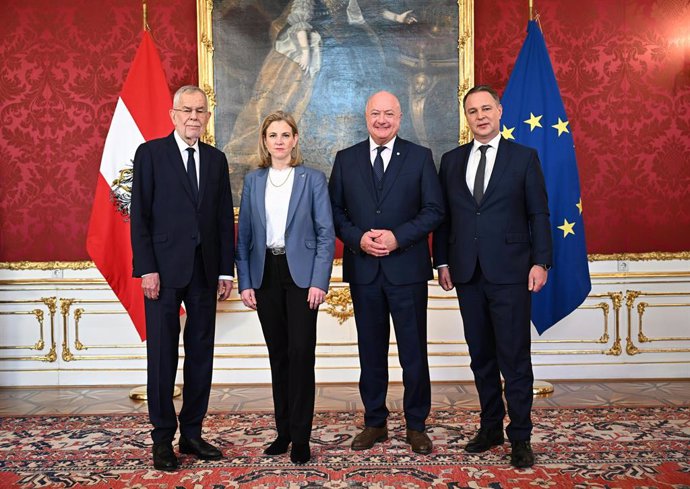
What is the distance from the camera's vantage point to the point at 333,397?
14.1 feet

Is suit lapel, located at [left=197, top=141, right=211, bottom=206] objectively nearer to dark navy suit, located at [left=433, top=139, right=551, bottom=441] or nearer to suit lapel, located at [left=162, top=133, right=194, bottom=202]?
suit lapel, located at [left=162, top=133, right=194, bottom=202]

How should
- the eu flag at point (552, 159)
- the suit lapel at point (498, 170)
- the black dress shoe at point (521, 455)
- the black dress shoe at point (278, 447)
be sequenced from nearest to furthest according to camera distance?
the black dress shoe at point (521, 455)
the suit lapel at point (498, 170)
the black dress shoe at point (278, 447)
the eu flag at point (552, 159)

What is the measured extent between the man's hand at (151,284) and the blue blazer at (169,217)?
0.07 feet

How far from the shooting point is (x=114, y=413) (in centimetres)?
395

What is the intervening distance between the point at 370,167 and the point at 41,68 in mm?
2934

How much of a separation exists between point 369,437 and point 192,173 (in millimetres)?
1556

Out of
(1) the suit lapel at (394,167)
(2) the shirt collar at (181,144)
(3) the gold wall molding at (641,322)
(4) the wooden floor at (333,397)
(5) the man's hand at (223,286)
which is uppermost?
(2) the shirt collar at (181,144)

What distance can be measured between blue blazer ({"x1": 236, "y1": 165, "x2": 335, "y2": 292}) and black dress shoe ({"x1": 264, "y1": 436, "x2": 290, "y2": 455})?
30.5 inches

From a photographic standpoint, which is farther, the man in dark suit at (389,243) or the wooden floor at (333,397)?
the wooden floor at (333,397)

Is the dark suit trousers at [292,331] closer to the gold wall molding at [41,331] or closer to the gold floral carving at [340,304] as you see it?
the gold floral carving at [340,304]

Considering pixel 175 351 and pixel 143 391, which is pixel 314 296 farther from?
pixel 143 391

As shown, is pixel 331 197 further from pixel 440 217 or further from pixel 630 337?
pixel 630 337

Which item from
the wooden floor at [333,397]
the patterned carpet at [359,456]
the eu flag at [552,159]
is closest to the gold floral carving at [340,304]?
the wooden floor at [333,397]

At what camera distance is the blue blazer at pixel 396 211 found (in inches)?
122
